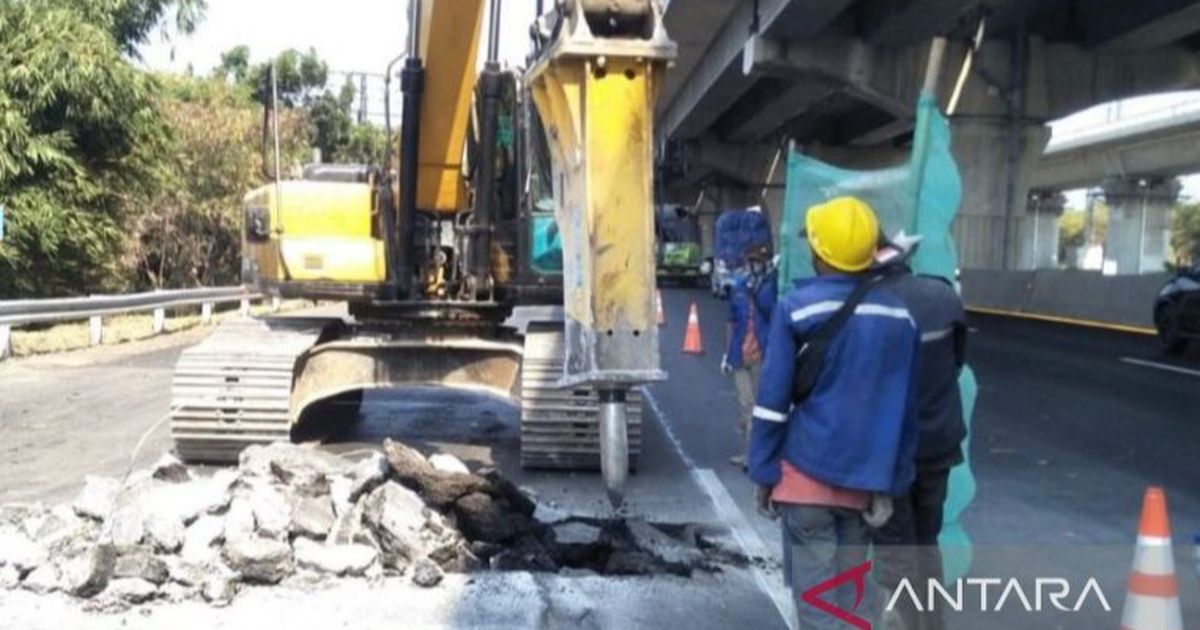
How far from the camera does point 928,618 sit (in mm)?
5398

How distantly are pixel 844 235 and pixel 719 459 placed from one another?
607cm

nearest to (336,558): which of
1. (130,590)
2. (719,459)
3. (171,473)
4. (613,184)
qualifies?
(130,590)

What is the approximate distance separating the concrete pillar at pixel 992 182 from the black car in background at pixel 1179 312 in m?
11.6

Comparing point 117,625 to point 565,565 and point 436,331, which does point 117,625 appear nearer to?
point 565,565

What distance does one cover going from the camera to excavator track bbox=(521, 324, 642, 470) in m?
9.59

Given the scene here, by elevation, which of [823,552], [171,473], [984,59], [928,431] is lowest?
[171,473]

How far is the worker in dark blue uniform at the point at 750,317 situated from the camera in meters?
8.61

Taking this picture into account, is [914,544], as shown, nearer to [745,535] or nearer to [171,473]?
[745,535]

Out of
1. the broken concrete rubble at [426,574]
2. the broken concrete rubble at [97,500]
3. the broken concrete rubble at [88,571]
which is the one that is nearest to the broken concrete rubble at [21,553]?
the broken concrete rubble at [88,571]

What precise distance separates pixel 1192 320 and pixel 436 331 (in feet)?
40.1

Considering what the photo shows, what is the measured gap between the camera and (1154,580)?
187 inches

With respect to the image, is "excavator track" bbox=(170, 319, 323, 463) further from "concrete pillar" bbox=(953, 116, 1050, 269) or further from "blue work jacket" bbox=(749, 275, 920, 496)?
"concrete pillar" bbox=(953, 116, 1050, 269)

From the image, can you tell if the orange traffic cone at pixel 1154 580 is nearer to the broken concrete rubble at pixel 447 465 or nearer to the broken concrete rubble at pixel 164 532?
the broken concrete rubble at pixel 447 465

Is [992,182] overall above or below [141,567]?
above
